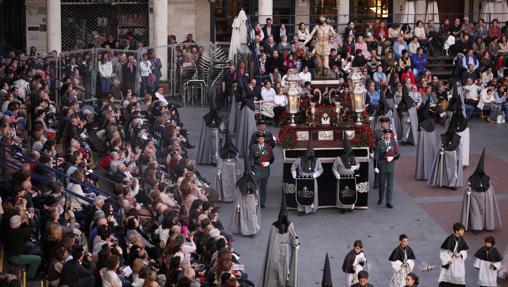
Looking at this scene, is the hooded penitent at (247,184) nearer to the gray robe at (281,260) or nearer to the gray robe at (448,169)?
the gray robe at (281,260)

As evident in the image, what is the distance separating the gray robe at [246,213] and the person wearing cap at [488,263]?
4.79 metres

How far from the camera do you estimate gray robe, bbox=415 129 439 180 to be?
85.6 ft

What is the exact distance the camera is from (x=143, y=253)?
16.9 m

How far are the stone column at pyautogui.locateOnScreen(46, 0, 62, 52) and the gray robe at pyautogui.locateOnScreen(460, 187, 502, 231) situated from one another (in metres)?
17.6

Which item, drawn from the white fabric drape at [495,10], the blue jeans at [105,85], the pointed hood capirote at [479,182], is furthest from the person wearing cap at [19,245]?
the white fabric drape at [495,10]

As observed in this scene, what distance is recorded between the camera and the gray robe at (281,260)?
61.5 ft

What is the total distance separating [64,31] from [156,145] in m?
15.4

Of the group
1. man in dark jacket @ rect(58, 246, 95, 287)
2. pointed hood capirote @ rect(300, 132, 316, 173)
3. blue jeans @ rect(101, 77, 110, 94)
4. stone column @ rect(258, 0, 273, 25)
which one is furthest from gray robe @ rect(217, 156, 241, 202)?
stone column @ rect(258, 0, 273, 25)

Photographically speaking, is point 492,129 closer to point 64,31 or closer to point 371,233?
point 371,233

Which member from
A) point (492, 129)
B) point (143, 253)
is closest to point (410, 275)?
point (143, 253)

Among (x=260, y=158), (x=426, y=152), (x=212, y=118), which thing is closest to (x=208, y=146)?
(x=212, y=118)

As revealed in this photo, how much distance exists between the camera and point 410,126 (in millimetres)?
29828

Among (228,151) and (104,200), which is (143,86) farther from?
(104,200)

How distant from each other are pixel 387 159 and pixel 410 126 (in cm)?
632
